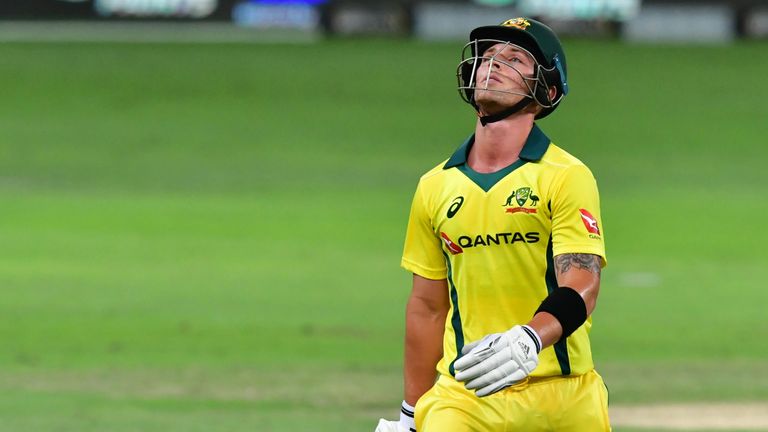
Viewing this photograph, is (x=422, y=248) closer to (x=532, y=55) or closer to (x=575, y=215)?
(x=575, y=215)

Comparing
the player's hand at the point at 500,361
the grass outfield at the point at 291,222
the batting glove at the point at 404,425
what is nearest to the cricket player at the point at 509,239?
the batting glove at the point at 404,425

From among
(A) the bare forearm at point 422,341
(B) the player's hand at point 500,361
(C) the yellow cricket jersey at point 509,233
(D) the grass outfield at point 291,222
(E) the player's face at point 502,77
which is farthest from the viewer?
(D) the grass outfield at point 291,222

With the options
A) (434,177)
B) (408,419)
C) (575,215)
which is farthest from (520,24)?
(408,419)

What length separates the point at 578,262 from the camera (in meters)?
5.45

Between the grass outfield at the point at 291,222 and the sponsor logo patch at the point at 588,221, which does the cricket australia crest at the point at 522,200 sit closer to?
the sponsor logo patch at the point at 588,221

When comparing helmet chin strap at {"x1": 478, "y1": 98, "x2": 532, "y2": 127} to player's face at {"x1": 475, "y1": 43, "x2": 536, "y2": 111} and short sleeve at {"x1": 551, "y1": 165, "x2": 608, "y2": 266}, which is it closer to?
player's face at {"x1": 475, "y1": 43, "x2": 536, "y2": 111}

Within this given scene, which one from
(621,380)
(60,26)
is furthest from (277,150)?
(621,380)

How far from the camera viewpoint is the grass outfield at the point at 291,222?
12.9 meters

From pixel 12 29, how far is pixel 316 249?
2097cm

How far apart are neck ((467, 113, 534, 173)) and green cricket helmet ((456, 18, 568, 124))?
0.04 metres

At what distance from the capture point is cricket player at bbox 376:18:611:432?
5.52m

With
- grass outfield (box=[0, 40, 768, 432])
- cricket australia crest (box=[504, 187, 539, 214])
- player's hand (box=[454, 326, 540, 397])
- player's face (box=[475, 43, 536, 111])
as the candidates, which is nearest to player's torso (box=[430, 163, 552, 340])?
cricket australia crest (box=[504, 187, 539, 214])

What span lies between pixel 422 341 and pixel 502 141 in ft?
2.44

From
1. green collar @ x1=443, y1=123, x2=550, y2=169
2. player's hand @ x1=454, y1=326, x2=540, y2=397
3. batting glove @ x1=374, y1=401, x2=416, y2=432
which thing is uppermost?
green collar @ x1=443, y1=123, x2=550, y2=169
